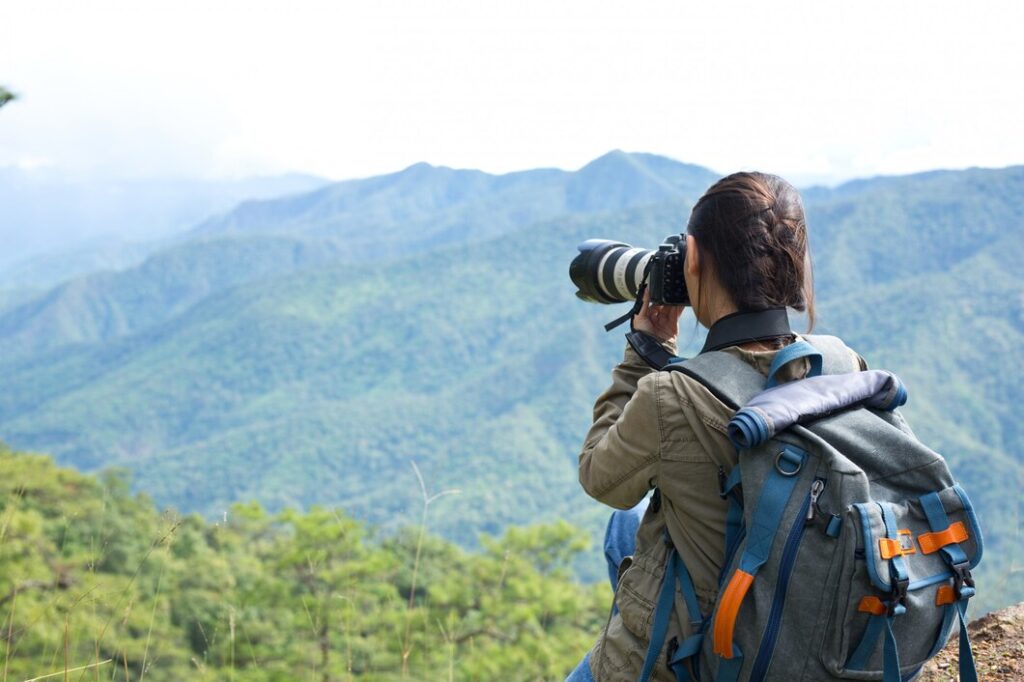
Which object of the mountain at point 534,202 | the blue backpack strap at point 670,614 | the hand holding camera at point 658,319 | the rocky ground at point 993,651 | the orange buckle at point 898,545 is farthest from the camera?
the mountain at point 534,202

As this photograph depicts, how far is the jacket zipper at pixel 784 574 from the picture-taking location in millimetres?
1034

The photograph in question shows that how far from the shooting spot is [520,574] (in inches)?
723

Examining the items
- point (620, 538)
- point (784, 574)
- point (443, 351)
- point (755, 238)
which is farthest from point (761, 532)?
point (443, 351)

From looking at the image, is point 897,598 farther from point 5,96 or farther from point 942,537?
point 5,96

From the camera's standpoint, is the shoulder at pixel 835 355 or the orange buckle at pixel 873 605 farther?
the shoulder at pixel 835 355

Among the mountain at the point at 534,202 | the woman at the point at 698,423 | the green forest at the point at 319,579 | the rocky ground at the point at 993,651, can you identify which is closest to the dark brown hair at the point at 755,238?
the woman at the point at 698,423

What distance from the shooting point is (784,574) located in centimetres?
104

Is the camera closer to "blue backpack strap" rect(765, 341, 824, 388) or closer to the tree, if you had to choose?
"blue backpack strap" rect(765, 341, 824, 388)

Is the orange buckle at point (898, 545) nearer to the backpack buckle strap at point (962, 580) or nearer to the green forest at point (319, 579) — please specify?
the backpack buckle strap at point (962, 580)

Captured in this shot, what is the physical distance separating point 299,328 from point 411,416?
1342 inches

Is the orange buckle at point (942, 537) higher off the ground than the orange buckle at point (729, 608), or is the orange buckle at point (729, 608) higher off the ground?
the orange buckle at point (942, 537)

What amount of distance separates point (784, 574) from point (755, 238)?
1.39 feet

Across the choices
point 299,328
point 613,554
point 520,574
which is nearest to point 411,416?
point 299,328

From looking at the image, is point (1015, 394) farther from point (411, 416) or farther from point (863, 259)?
point (411, 416)
